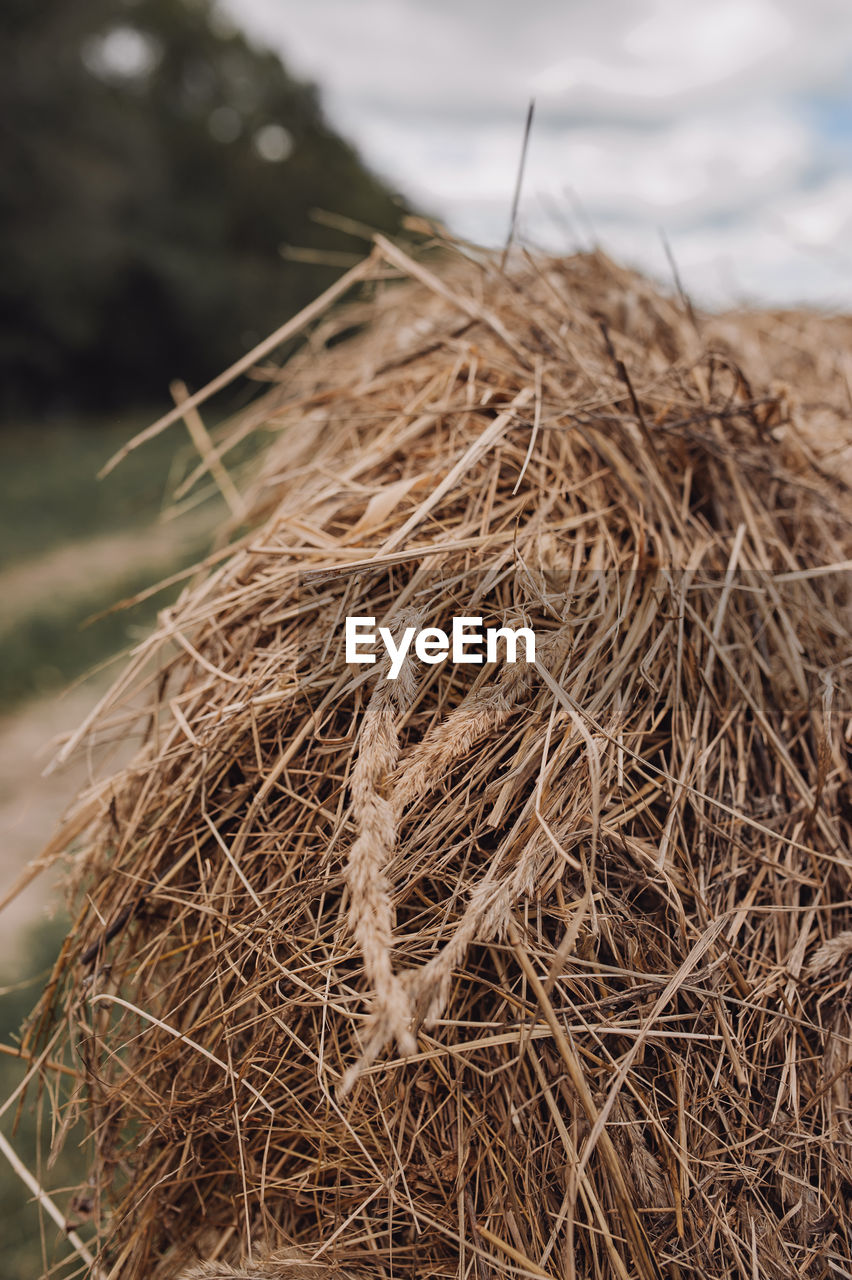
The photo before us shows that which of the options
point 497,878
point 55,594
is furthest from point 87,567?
point 497,878

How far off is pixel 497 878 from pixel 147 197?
20328 millimetres

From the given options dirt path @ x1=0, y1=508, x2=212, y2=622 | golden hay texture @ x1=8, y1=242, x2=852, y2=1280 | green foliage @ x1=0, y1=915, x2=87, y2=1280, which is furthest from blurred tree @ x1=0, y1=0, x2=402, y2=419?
golden hay texture @ x1=8, y1=242, x2=852, y2=1280

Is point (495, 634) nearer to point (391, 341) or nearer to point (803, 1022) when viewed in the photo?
point (803, 1022)

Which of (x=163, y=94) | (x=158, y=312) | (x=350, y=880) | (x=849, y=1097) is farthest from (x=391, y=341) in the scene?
(x=163, y=94)

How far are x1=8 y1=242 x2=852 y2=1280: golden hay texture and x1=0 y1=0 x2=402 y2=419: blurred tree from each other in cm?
675

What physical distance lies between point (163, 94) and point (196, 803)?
1150 inches

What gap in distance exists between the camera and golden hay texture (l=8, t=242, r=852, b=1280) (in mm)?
940

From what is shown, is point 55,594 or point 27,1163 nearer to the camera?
point 27,1163

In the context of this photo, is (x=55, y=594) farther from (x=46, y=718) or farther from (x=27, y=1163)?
(x=27, y=1163)

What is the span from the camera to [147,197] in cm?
1773

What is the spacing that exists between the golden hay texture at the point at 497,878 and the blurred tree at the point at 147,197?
266 inches

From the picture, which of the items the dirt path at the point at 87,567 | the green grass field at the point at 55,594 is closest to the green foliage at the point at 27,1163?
the green grass field at the point at 55,594

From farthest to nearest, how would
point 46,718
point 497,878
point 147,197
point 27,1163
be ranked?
point 147,197, point 46,718, point 27,1163, point 497,878

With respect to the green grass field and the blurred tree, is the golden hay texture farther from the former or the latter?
the blurred tree
